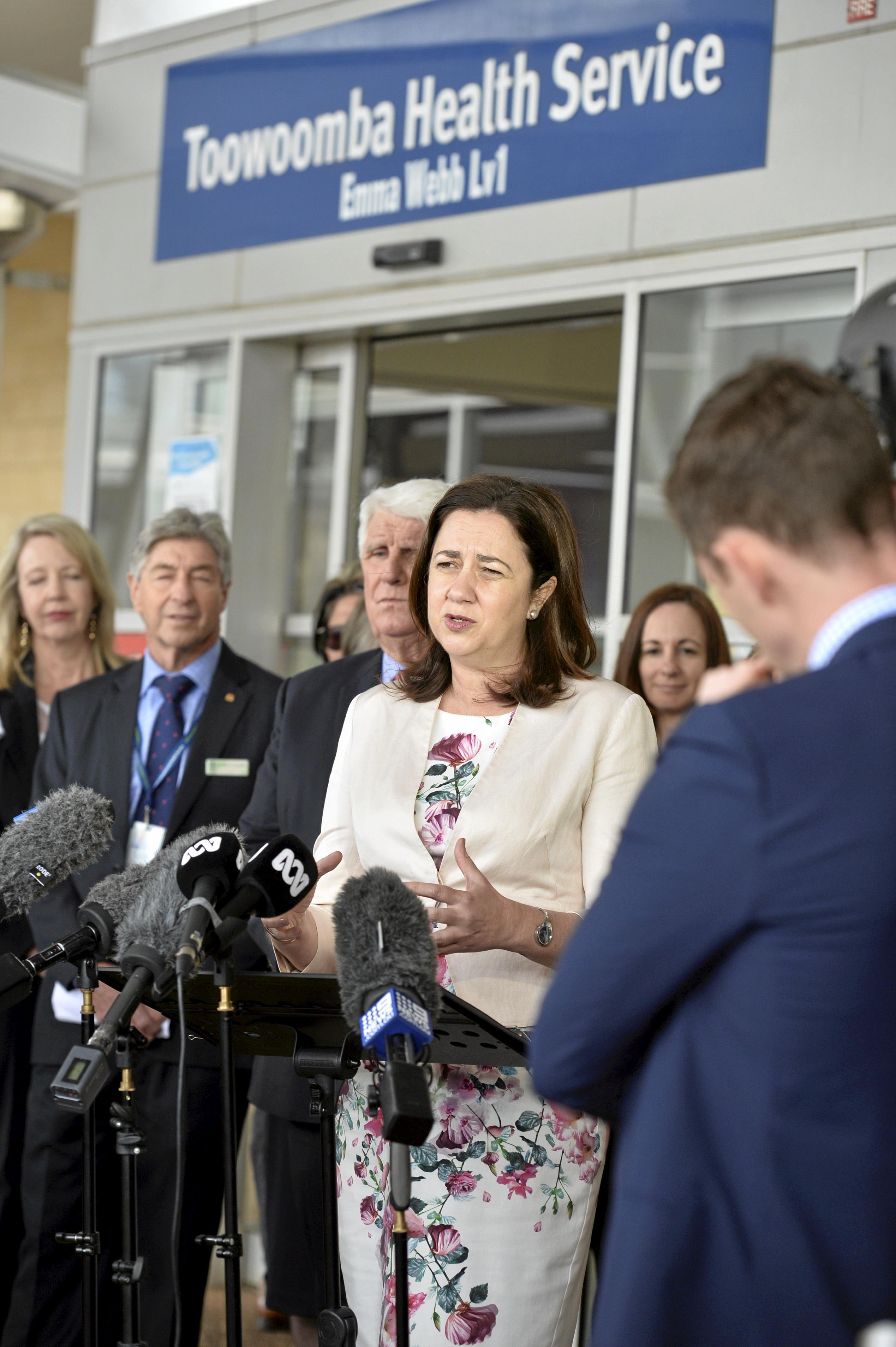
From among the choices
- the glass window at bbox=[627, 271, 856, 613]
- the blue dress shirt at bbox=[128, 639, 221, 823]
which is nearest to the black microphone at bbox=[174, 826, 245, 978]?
the blue dress shirt at bbox=[128, 639, 221, 823]

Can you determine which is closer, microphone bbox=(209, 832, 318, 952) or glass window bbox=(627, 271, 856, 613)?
microphone bbox=(209, 832, 318, 952)

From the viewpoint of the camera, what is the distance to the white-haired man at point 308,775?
10.2 ft

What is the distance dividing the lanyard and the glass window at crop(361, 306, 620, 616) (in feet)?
6.09

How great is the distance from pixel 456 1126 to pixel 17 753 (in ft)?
7.28

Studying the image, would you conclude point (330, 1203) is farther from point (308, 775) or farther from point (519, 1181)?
point (308, 775)

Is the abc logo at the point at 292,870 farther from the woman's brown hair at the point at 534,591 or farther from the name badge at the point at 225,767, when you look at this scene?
the name badge at the point at 225,767

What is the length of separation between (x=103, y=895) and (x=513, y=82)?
11.7 feet

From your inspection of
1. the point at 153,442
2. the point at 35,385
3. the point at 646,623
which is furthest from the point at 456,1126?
the point at 35,385

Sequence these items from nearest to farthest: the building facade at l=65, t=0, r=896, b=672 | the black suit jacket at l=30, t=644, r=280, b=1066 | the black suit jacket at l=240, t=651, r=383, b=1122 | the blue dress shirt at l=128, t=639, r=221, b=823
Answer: the black suit jacket at l=240, t=651, r=383, b=1122 < the black suit jacket at l=30, t=644, r=280, b=1066 < the blue dress shirt at l=128, t=639, r=221, b=823 < the building facade at l=65, t=0, r=896, b=672

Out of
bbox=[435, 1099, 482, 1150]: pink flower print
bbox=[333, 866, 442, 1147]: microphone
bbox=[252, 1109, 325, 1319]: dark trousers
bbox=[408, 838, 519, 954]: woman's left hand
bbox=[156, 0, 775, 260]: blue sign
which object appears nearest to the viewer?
bbox=[333, 866, 442, 1147]: microphone

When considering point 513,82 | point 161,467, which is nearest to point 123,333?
point 161,467

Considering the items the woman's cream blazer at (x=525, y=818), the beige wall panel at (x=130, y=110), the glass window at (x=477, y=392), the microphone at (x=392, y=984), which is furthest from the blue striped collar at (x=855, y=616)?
the beige wall panel at (x=130, y=110)

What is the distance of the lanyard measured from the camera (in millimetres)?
3607

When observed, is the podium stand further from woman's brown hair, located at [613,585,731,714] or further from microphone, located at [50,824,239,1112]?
woman's brown hair, located at [613,585,731,714]
